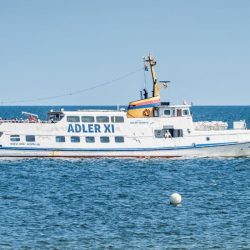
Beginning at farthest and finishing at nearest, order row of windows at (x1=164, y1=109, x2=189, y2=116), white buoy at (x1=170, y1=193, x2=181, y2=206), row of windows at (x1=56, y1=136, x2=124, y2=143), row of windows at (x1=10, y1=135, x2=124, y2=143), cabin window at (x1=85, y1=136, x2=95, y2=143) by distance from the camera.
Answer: row of windows at (x1=164, y1=109, x2=189, y2=116)
cabin window at (x1=85, y1=136, x2=95, y2=143)
row of windows at (x1=56, y1=136, x2=124, y2=143)
row of windows at (x1=10, y1=135, x2=124, y2=143)
white buoy at (x1=170, y1=193, x2=181, y2=206)

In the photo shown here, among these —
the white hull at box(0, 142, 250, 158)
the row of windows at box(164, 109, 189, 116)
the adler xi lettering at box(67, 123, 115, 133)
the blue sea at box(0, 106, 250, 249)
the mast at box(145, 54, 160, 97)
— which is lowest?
the blue sea at box(0, 106, 250, 249)

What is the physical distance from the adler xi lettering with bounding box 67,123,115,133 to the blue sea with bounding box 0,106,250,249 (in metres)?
2.78

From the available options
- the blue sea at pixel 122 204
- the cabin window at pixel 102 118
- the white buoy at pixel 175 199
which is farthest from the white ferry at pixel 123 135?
the white buoy at pixel 175 199

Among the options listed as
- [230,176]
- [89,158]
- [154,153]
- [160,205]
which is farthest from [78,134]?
[160,205]

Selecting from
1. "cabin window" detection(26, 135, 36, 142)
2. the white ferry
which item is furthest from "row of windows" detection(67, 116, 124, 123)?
"cabin window" detection(26, 135, 36, 142)

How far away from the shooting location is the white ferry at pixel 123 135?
66.6 metres

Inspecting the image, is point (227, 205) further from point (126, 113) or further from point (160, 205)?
point (126, 113)

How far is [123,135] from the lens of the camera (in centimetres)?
6775

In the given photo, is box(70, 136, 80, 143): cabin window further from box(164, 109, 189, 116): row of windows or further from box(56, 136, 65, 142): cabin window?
box(164, 109, 189, 116): row of windows

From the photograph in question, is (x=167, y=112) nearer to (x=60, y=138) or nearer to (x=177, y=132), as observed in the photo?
(x=177, y=132)

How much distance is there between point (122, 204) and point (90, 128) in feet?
75.1

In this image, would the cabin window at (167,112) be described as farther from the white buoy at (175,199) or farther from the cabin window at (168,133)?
the white buoy at (175,199)

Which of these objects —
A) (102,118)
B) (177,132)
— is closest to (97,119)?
(102,118)

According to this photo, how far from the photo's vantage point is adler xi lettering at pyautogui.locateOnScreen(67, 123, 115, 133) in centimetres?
6694
